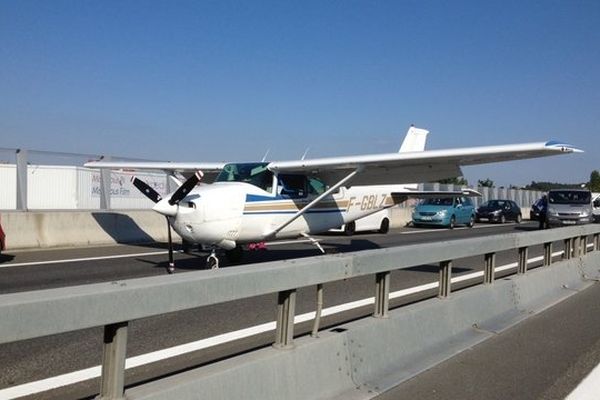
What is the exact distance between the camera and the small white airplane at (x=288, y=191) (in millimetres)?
10984

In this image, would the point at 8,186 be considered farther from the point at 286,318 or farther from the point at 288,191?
the point at 286,318

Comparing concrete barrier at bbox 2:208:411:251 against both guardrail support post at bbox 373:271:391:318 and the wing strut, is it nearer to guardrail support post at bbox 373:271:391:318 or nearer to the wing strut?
the wing strut

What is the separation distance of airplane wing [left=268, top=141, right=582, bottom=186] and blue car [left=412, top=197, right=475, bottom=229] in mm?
16595

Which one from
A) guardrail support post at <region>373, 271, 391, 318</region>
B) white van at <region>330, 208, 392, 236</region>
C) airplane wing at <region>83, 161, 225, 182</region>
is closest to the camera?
guardrail support post at <region>373, 271, 391, 318</region>

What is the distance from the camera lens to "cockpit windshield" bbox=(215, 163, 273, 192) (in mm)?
12562

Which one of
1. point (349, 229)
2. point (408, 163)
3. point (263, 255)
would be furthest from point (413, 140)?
point (263, 255)

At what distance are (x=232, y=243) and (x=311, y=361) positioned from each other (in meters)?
7.53

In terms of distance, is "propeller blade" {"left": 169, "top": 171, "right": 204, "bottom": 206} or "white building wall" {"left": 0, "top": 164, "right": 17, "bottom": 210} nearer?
"propeller blade" {"left": 169, "top": 171, "right": 204, "bottom": 206}

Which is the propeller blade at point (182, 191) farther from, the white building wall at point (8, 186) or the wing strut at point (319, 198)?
the white building wall at point (8, 186)

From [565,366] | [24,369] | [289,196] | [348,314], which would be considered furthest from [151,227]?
[565,366]

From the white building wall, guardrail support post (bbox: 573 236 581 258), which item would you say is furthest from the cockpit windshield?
the white building wall

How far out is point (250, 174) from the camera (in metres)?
12.7

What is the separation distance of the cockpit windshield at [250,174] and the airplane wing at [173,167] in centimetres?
314

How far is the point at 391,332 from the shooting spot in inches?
207
